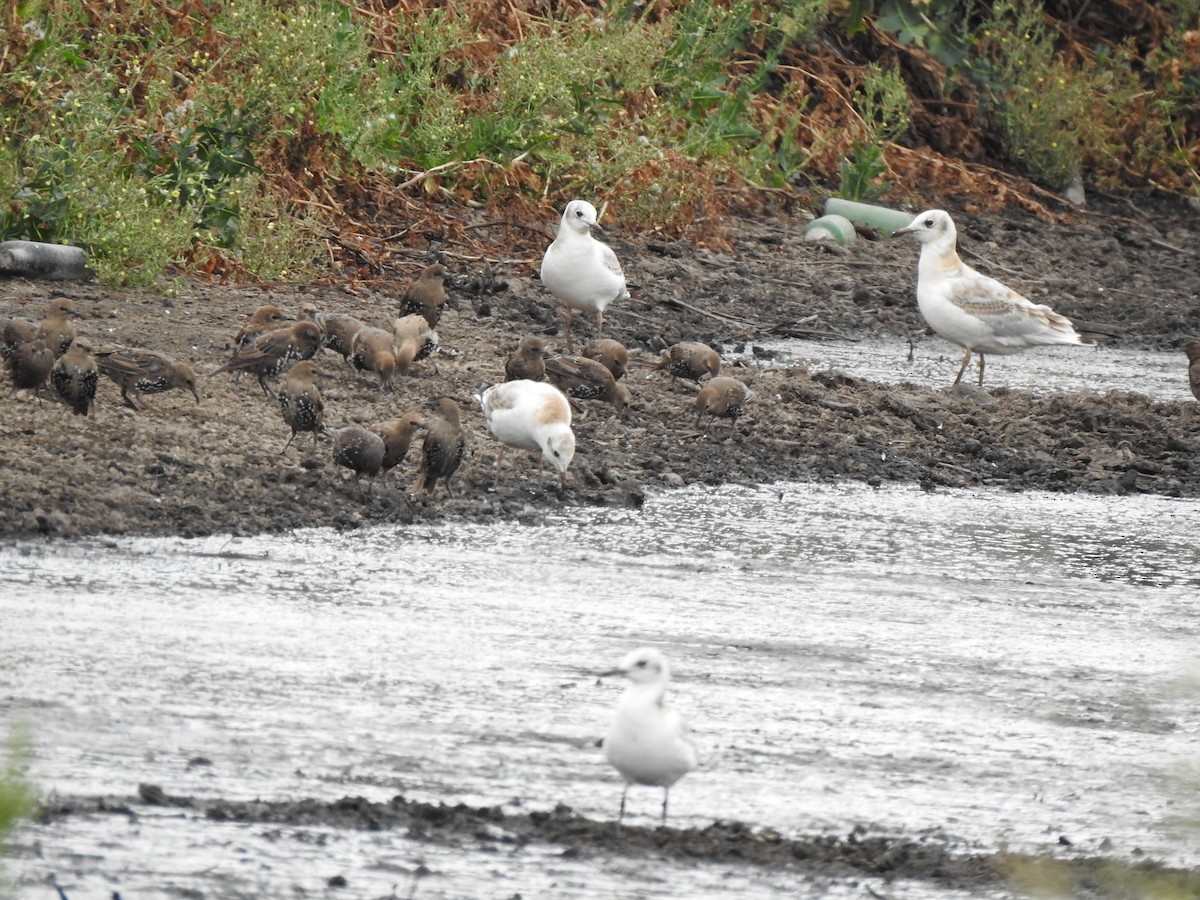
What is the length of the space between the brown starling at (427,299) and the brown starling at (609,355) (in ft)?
3.84

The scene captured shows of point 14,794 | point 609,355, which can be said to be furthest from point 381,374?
point 14,794

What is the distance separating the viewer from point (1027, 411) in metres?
13.7

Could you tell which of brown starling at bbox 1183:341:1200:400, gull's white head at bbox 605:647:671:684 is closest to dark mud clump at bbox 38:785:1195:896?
gull's white head at bbox 605:647:671:684

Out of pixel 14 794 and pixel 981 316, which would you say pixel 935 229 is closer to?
pixel 981 316

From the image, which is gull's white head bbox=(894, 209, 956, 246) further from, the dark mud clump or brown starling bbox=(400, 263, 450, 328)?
the dark mud clump

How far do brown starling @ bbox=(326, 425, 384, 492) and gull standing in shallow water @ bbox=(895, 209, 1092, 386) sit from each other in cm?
593

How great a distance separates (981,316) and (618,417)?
3.70m

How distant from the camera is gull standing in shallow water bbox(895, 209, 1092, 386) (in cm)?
1504

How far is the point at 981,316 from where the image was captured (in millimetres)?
15016

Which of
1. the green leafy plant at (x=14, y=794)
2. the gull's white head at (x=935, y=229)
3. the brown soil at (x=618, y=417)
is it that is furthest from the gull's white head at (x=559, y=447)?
the green leafy plant at (x=14, y=794)

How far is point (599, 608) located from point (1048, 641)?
6.36ft

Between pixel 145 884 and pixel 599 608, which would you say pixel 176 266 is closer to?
pixel 599 608

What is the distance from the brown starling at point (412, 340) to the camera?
41.0 ft

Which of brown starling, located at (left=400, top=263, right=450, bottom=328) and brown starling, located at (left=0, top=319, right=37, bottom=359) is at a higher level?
brown starling, located at (left=400, top=263, right=450, bottom=328)
